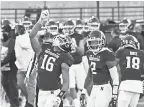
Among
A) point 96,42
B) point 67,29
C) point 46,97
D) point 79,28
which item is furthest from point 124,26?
point 46,97

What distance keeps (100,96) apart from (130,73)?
0.71 metres

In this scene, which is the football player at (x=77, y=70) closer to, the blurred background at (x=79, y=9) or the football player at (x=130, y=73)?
the football player at (x=130, y=73)

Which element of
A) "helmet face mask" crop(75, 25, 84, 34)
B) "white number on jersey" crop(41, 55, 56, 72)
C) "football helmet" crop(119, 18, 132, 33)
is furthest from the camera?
"football helmet" crop(119, 18, 132, 33)

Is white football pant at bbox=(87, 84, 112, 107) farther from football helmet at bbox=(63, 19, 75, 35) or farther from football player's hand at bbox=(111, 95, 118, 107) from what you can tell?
football helmet at bbox=(63, 19, 75, 35)

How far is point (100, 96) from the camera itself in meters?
10.1

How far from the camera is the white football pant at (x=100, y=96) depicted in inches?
396

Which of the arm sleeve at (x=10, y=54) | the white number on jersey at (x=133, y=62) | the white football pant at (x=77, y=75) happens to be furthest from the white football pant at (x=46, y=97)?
the arm sleeve at (x=10, y=54)

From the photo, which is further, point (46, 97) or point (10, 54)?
point (10, 54)

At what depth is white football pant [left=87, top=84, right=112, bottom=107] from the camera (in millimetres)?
10047

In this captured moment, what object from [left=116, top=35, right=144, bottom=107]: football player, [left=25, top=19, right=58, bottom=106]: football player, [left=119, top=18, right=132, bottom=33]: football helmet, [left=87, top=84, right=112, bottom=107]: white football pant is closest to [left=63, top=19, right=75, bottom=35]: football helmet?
[left=119, top=18, right=132, bottom=33]: football helmet

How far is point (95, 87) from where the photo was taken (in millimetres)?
10172

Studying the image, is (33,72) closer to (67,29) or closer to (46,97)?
(46,97)

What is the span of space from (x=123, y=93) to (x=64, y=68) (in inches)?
54.4

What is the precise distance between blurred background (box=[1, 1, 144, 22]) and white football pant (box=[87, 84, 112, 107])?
1282 centimetres
